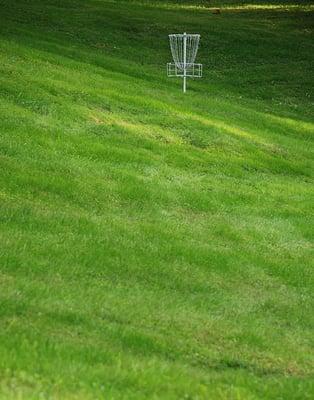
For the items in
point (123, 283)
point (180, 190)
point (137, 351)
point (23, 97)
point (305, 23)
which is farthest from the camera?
point (305, 23)

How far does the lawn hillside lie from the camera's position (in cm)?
977

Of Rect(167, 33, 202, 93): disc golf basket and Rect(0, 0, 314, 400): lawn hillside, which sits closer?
Rect(0, 0, 314, 400): lawn hillside

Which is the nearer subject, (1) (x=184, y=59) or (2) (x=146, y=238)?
(2) (x=146, y=238)

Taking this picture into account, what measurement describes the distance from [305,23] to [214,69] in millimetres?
21015

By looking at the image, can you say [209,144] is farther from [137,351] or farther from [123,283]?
[137,351]

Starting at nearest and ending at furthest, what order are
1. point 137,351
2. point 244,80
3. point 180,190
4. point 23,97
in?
point 137,351 < point 180,190 < point 23,97 < point 244,80

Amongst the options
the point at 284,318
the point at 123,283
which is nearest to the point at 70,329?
the point at 123,283

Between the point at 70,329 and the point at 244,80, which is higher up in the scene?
the point at 70,329

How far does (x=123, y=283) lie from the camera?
13.2m

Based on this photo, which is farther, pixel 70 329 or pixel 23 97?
pixel 23 97

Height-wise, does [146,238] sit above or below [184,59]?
below

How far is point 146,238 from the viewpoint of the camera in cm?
1598

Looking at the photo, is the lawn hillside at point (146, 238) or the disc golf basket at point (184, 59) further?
the disc golf basket at point (184, 59)

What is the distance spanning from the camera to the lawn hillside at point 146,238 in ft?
32.1
